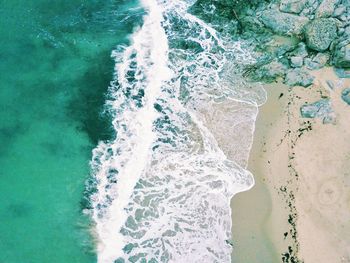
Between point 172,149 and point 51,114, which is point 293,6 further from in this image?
point 51,114

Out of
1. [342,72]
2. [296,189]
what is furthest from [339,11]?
[296,189]

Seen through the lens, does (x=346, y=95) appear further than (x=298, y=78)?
No

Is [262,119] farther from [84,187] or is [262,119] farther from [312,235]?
[84,187]

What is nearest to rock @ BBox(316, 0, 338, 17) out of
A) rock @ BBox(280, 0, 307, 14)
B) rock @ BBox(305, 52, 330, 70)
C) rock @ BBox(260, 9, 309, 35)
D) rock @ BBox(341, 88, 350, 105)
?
rock @ BBox(260, 9, 309, 35)

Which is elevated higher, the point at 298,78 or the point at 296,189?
the point at 298,78

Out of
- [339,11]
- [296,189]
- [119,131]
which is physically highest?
[339,11]

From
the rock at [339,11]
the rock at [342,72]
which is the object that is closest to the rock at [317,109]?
the rock at [342,72]

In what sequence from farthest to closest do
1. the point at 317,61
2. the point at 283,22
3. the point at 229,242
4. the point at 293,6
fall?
the point at 293,6 < the point at 283,22 < the point at 317,61 < the point at 229,242

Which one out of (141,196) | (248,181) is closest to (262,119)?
(248,181)
